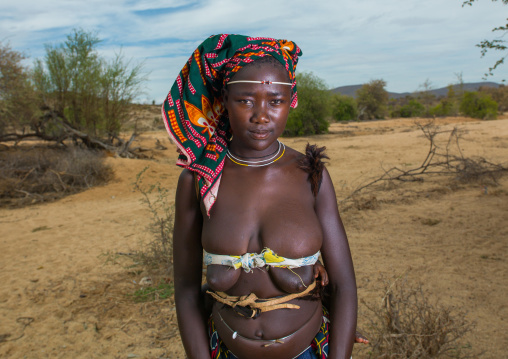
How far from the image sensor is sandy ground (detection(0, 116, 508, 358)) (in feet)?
10.8

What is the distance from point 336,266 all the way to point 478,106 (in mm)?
27267

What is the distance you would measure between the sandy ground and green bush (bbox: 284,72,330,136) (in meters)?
10.8

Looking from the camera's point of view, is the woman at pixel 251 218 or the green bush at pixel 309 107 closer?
the woman at pixel 251 218

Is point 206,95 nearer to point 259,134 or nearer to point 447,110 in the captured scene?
point 259,134

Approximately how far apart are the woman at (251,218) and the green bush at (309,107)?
57.3 feet

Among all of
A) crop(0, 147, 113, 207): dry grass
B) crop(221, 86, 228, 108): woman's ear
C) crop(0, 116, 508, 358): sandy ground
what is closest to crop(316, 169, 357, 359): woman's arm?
crop(221, 86, 228, 108): woman's ear

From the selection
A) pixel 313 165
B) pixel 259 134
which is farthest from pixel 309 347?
pixel 259 134

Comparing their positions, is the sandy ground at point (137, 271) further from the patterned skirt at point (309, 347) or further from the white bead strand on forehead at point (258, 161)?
the white bead strand on forehead at point (258, 161)

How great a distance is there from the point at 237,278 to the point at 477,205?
5.40 metres

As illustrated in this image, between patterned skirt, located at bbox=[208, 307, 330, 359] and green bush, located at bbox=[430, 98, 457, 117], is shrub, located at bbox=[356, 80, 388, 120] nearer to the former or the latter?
green bush, located at bbox=[430, 98, 457, 117]

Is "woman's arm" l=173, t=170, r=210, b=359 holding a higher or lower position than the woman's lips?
lower

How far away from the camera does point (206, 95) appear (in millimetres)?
1443

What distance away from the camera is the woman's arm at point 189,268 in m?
1.44

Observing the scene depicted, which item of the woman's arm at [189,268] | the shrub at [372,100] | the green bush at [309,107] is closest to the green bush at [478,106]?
the shrub at [372,100]
